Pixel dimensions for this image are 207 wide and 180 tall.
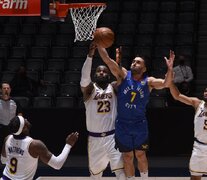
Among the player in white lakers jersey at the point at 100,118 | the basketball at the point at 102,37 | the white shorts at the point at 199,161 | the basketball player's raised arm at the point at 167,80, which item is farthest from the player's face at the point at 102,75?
the white shorts at the point at 199,161

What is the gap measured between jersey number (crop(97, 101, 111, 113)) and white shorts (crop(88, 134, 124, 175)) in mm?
359

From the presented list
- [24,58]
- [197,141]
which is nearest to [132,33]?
[24,58]

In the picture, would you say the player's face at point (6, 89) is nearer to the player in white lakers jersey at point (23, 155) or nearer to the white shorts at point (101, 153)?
the white shorts at point (101, 153)

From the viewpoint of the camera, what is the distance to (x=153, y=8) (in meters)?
17.9

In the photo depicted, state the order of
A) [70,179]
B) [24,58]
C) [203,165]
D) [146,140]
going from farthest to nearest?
[24,58]
[70,179]
[203,165]
[146,140]

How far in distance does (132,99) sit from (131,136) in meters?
0.48

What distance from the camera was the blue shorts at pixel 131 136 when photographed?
8.01 metres

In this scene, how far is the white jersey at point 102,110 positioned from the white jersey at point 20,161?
1.96 metres

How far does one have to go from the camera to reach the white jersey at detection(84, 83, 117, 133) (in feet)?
Answer: 27.4

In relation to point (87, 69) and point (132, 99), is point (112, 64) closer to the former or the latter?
point (87, 69)

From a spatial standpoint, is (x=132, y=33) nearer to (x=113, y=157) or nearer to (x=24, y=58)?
(x=24, y=58)

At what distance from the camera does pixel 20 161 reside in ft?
21.3

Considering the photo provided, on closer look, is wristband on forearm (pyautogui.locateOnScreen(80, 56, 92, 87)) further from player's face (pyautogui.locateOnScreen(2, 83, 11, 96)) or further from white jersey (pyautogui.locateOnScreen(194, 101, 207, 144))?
player's face (pyautogui.locateOnScreen(2, 83, 11, 96))

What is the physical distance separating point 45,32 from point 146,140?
9.96 metres
